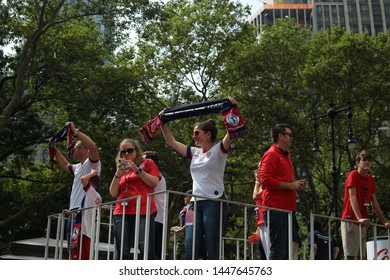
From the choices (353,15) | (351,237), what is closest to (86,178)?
(351,237)

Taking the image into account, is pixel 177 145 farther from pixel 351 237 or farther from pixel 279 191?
pixel 351 237

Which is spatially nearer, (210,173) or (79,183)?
(210,173)

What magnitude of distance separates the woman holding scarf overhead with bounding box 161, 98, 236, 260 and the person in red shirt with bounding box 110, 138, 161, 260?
0.42 m

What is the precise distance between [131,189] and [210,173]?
956mm

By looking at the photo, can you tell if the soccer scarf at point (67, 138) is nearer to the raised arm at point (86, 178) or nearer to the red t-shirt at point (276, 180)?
the raised arm at point (86, 178)

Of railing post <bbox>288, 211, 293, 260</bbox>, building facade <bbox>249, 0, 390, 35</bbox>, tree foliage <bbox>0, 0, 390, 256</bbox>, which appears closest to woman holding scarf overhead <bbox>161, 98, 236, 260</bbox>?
railing post <bbox>288, 211, 293, 260</bbox>

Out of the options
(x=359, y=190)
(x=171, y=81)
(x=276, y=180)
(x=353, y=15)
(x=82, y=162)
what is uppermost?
(x=353, y=15)

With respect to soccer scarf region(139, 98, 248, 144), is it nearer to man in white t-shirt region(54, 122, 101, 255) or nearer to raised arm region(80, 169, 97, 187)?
man in white t-shirt region(54, 122, 101, 255)

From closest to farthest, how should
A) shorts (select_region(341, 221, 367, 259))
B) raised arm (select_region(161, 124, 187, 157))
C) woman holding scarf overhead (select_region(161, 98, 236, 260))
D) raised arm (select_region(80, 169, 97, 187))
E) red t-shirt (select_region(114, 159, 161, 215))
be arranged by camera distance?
woman holding scarf overhead (select_region(161, 98, 236, 260)) < red t-shirt (select_region(114, 159, 161, 215)) < raised arm (select_region(161, 124, 187, 157)) < raised arm (select_region(80, 169, 97, 187)) < shorts (select_region(341, 221, 367, 259))

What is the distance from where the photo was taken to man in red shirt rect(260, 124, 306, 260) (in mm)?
6344

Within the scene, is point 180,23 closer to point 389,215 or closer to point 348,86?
point 348,86

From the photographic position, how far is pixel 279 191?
660 centimetres

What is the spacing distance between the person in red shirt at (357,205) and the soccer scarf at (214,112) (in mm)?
2185

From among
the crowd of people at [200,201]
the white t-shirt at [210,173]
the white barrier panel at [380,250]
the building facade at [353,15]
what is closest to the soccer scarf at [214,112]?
the crowd of people at [200,201]
